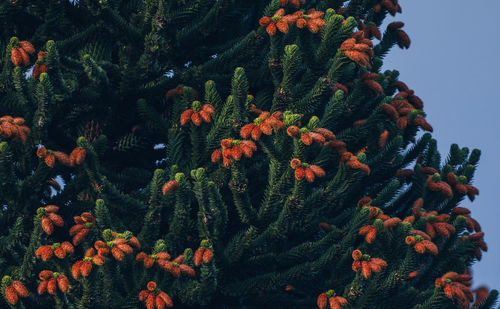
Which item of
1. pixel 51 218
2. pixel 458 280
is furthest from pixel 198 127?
pixel 458 280

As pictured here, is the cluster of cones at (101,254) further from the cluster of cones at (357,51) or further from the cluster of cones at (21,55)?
the cluster of cones at (357,51)

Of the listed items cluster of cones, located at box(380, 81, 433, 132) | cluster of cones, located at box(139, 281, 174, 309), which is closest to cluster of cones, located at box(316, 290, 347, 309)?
cluster of cones, located at box(139, 281, 174, 309)

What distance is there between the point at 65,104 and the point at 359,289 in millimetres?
3448

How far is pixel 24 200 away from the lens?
6.61 meters

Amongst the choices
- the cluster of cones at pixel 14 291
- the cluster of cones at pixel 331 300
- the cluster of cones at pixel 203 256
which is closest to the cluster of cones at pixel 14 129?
the cluster of cones at pixel 14 291

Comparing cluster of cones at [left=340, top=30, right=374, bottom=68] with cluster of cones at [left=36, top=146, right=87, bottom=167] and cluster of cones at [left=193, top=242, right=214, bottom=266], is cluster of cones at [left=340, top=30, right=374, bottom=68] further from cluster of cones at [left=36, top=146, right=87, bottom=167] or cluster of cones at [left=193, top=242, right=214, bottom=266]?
cluster of cones at [left=36, top=146, right=87, bottom=167]

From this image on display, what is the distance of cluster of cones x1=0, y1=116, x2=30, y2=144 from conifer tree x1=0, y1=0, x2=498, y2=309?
2 cm

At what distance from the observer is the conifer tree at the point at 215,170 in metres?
6.07

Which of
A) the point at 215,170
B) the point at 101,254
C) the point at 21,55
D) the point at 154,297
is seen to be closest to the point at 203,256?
the point at 154,297

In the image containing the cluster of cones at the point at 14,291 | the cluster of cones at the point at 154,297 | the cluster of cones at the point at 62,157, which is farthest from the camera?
the cluster of cones at the point at 62,157

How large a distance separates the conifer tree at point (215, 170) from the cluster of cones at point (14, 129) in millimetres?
17

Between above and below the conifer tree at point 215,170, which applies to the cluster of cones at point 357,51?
above

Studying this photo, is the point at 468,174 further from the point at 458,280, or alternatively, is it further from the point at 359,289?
the point at 359,289

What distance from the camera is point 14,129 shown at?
6.14 meters
